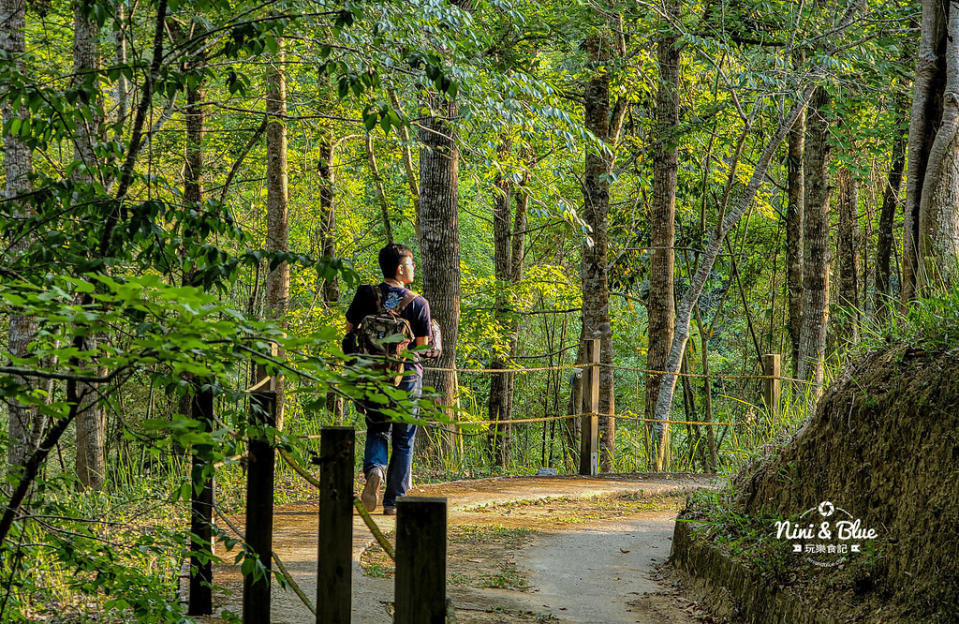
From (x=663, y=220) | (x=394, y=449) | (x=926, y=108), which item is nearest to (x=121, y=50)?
(x=394, y=449)

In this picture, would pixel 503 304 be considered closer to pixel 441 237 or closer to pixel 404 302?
pixel 441 237

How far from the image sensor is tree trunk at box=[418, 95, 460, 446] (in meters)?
11.2

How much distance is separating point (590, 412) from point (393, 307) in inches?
193

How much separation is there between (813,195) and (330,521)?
38.2 ft

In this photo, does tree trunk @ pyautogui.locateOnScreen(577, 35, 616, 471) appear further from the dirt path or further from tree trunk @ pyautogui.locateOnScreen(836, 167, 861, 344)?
tree trunk @ pyautogui.locateOnScreen(836, 167, 861, 344)

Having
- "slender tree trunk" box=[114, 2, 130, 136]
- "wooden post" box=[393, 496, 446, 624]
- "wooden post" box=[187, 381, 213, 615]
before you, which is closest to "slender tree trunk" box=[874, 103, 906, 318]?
"slender tree trunk" box=[114, 2, 130, 136]

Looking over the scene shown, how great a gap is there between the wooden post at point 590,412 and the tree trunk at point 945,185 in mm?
5198

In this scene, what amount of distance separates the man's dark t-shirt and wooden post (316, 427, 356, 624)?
3575mm

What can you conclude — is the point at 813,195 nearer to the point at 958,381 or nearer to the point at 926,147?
the point at 926,147

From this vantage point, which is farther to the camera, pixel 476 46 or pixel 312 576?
pixel 476 46

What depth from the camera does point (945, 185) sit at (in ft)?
20.9

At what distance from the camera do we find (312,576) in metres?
5.61

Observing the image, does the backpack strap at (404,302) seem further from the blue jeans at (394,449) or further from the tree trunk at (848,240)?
the tree trunk at (848,240)

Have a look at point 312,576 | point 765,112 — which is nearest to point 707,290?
point 765,112
